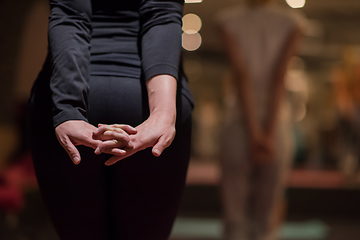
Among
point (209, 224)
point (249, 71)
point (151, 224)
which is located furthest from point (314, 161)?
point (151, 224)

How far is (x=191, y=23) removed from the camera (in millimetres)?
7297

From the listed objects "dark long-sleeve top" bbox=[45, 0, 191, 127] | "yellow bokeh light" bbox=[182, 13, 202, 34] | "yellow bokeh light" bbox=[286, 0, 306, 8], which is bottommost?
"dark long-sleeve top" bbox=[45, 0, 191, 127]

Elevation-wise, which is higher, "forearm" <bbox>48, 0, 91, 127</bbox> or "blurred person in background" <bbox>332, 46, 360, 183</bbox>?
"forearm" <bbox>48, 0, 91, 127</bbox>

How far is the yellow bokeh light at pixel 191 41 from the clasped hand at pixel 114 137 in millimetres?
7302

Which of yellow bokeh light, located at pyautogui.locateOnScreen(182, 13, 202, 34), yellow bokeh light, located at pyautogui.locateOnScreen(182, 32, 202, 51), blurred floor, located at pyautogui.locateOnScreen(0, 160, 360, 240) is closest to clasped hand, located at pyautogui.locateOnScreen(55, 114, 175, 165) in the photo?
blurred floor, located at pyautogui.locateOnScreen(0, 160, 360, 240)

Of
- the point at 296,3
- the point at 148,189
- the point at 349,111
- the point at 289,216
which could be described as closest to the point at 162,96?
the point at 148,189

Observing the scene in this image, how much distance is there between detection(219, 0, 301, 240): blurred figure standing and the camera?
178cm

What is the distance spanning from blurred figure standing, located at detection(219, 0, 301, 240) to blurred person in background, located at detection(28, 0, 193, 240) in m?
1.01

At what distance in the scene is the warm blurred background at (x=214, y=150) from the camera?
2.31 m

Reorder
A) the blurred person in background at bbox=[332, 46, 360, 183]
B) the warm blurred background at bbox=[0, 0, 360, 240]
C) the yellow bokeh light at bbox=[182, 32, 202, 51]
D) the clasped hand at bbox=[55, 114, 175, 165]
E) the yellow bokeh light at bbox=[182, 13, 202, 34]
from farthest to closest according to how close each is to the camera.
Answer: the yellow bokeh light at bbox=[182, 32, 202, 51] → the yellow bokeh light at bbox=[182, 13, 202, 34] → the blurred person in background at bbox=[332, 46, 360, 183] → the warm blurred background at bbox=[0, 0, 360, 240] → the clasped hand at bbox=[55, 114, 175, 165]

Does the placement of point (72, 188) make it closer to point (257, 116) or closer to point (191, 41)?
point (257, 116)

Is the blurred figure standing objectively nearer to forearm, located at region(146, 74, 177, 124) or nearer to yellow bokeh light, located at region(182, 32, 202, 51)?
forearm, located at region(146, 74, 177, 124)

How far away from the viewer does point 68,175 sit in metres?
0.77

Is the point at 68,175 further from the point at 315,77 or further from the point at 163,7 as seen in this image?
the point at 315,77
